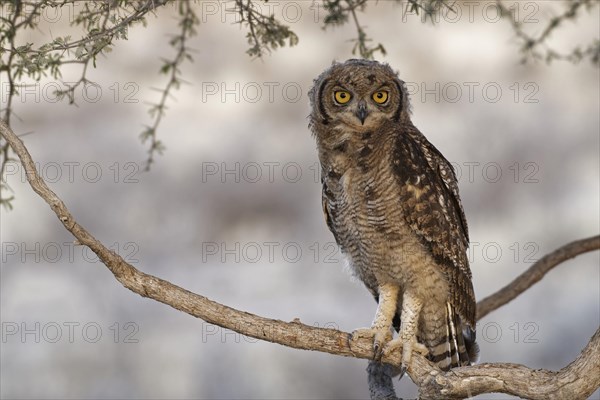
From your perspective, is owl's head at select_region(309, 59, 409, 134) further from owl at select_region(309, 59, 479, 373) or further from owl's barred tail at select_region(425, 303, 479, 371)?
owl's barred tail at select_region(425, 303, 479, 371)

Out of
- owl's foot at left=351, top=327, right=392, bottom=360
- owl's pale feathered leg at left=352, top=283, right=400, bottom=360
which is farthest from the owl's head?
owl's foot at left=351, top=327, right=392, bottom=360

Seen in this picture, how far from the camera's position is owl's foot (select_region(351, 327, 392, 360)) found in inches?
163

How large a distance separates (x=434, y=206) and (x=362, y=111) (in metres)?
0.50

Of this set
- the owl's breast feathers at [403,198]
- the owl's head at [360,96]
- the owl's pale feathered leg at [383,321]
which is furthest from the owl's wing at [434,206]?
the owl's pale feathered leg at [383,321]

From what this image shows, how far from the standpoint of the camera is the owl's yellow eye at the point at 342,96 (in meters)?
4.24

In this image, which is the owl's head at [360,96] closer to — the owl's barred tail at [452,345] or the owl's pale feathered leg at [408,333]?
the owl's pale feathered leg at [408,333]

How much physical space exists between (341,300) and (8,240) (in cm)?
277

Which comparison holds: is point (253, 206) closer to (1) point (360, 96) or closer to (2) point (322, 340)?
(1) point (360, 96)

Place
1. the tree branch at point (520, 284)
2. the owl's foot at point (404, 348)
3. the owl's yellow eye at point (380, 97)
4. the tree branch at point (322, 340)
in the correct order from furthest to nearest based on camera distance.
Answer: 1. the tree branch at point (520, 284)
2. the owl's yellow eye at point (380, 97)
3. the owl's foot at point (404, 348)
4. the tree branch at point (322, 340)

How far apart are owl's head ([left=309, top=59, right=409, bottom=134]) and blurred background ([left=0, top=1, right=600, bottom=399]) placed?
330 cm

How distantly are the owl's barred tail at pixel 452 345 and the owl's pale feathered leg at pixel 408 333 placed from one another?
0.15m

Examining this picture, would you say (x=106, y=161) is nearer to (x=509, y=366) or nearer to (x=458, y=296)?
(x=458, y=296)

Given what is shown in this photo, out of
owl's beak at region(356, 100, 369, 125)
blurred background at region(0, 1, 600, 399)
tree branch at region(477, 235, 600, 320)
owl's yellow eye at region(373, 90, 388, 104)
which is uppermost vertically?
blurred background at region(0, 1, 600, 399)

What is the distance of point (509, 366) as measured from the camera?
3535 mm
